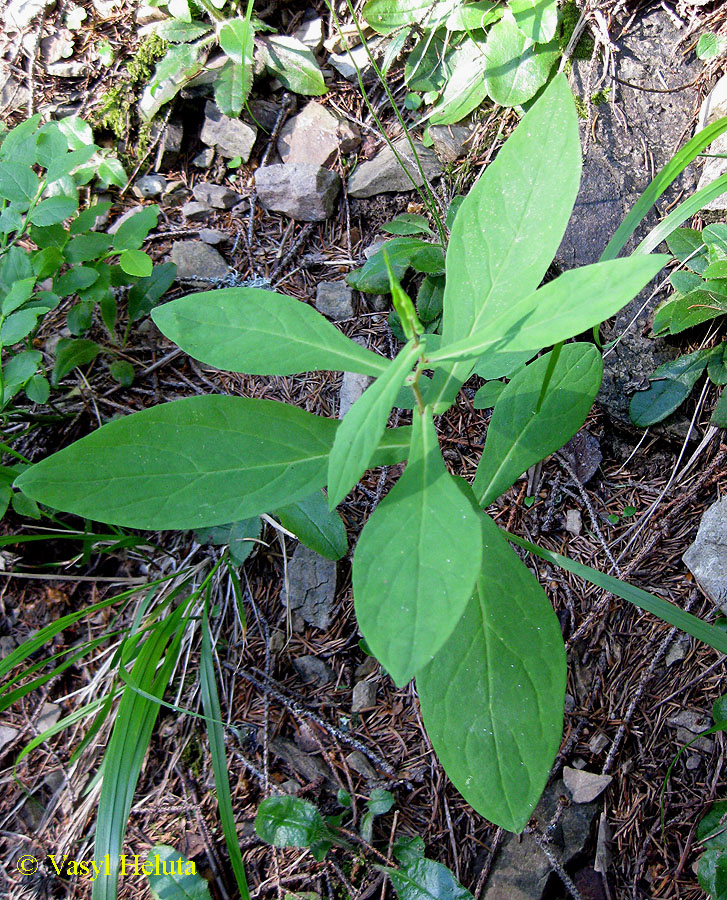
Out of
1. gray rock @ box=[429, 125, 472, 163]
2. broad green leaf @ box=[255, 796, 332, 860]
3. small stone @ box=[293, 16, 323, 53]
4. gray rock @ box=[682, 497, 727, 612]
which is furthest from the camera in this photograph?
small stone @ box=[293, 16, 323, 53]

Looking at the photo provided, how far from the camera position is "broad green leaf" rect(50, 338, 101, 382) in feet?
6.86

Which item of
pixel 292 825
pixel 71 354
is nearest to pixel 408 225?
pixel 71 354

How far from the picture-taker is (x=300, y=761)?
5.82ft

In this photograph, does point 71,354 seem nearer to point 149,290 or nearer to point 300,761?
point 149,290

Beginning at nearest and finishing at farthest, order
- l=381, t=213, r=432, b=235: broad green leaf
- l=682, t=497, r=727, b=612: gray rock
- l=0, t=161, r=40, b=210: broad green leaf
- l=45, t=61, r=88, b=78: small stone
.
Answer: l=682, t=497, r=727, b=612: gray rock < l=0, t=161, r=40, b=210: broad green leaf < l=381, t=213, r=432, b=235: broad green leaf < l=45, t=61, r=88, b=78: small stone

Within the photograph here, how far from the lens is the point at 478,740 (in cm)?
119

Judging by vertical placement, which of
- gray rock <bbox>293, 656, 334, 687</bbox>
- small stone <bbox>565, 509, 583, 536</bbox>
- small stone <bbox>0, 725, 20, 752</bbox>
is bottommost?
small stone <bbox>0, 725, 20, 752</bbox>

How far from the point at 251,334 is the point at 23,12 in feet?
8.97

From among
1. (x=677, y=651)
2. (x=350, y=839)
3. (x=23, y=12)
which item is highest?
(x=23, y=12)

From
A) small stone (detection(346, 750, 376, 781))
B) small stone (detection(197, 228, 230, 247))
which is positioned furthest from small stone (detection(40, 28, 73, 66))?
small stone (detection(346, 750, 376, 781))

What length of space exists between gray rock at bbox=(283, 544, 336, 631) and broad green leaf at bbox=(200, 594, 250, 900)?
29 centimetres

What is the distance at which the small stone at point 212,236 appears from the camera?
7.97 ft

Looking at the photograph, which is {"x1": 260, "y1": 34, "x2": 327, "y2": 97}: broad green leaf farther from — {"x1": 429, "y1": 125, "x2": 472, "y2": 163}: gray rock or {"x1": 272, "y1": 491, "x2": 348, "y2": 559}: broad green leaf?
{"x1": 272, "y1": 491, "x2": 348, "y2": 559}: broad green leaf

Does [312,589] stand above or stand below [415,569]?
below
